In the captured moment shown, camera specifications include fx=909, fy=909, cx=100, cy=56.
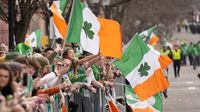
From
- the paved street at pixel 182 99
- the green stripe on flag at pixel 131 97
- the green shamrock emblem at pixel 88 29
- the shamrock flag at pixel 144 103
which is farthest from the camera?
the paved street at pixel 182 99

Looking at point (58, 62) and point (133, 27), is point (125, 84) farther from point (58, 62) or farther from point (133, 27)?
point (133, 27)

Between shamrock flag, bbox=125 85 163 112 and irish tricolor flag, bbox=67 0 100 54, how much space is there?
2.38m

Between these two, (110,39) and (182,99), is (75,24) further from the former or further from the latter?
(182,99)

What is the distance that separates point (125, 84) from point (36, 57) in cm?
721

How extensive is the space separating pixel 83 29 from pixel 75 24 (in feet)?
1.34

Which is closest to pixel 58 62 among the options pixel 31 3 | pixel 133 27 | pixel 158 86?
pixel 158 86

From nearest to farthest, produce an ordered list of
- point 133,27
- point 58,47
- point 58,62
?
point 58,62 → point 58,47 → point 133,27

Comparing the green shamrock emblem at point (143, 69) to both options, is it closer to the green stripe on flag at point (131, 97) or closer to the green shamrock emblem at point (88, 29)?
the green stripe on flag at point (131, 97)

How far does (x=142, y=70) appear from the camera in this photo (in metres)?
17.2

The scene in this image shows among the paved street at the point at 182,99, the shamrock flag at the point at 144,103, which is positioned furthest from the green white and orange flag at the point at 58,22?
the paved street at the point at 182,99

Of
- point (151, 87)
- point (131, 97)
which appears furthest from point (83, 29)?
point (131, 97)

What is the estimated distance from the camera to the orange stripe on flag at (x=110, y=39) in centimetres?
1576

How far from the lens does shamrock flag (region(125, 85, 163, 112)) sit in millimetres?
17219

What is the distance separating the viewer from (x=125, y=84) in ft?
60.6
